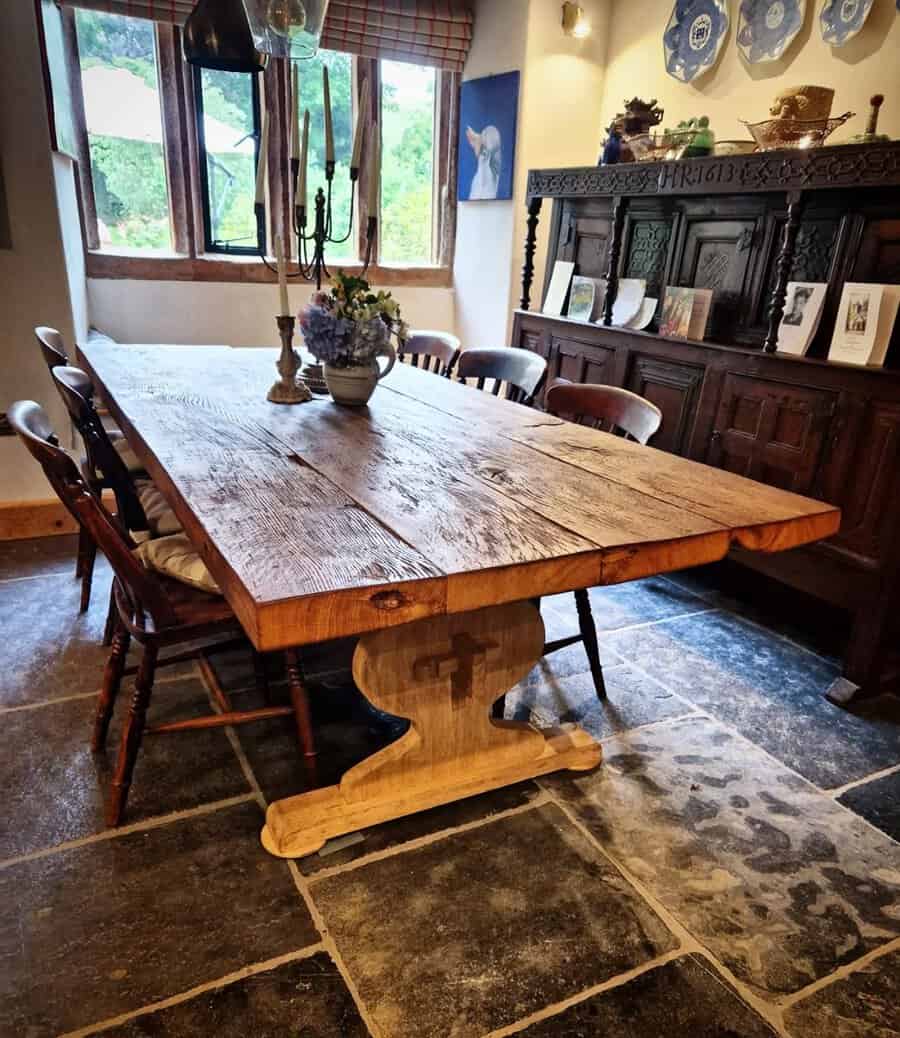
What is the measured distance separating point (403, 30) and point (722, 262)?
2387 millimetres

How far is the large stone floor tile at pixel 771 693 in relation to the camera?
6.31ft

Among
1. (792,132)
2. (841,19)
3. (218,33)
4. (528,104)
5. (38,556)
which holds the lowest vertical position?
(38,556)

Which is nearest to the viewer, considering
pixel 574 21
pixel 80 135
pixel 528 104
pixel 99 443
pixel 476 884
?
pixel 476 884

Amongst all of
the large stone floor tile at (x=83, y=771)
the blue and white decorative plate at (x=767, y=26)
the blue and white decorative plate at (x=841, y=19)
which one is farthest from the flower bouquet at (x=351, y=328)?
the blue and white decorative plate at (x=767, y=26)

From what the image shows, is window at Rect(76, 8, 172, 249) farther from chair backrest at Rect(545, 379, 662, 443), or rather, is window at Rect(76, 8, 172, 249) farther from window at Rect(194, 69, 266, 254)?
chair backrest at Rect(545, 379, 662, 443)

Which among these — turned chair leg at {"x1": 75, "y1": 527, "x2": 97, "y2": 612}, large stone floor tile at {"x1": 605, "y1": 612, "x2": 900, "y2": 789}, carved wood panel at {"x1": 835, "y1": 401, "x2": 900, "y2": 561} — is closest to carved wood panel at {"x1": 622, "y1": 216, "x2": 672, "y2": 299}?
carved wood panel at {"x1": 835, "y1": 401, "x2": 900, "y2": 561}

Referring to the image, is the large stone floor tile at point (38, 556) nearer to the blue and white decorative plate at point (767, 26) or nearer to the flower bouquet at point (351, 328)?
the flower bouquet at point (351, 328)

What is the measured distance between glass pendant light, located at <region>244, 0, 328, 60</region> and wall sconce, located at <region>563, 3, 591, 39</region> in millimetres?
2293

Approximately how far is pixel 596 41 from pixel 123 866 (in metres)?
4.27

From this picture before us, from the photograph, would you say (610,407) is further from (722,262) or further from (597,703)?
(722,262)

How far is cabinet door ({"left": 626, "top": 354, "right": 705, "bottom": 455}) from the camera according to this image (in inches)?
105

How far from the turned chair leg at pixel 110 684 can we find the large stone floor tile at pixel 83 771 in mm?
47

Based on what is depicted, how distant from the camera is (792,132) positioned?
246cm

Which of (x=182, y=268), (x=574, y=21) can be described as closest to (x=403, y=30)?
(x=574, y=21)
